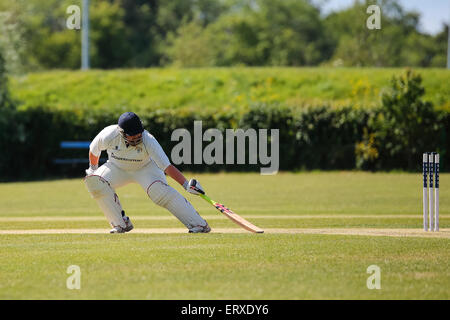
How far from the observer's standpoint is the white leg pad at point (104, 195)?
12.1 metres

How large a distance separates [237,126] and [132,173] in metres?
20.5

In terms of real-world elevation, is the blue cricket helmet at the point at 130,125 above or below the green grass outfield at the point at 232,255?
above

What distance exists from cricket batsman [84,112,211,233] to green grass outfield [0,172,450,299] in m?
0.41

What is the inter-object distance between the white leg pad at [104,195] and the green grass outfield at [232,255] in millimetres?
389

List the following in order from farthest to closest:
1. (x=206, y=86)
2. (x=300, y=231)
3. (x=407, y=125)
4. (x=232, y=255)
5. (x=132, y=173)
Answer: (x=206, y=86) < (x=407, y=125) < (x=300, y=231) < (x=132, y=173) < (x=232, y=255)

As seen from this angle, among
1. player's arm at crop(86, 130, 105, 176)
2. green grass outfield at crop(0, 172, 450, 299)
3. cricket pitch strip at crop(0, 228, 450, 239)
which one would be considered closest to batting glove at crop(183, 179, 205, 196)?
green grass outfield at crop(0, 172, 450, 299)

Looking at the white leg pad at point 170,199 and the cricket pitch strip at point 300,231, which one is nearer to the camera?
the white leg pad at point 170,199

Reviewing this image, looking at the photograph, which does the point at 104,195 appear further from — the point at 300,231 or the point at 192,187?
the point at 300,231

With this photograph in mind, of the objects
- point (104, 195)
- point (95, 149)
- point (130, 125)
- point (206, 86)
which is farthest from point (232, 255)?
point (206, 86)

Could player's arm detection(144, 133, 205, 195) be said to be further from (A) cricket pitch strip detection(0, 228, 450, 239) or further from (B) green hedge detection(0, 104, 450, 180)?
(B) green hedge detection(0, 104, 450, 180)

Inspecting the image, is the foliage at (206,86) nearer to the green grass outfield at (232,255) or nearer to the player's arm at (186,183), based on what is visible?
the green grass outfield at (232,255)

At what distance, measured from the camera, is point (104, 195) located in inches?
480

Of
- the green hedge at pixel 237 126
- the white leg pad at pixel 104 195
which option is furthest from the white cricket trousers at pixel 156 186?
the green hedge at pixel 237 126
